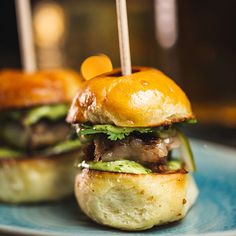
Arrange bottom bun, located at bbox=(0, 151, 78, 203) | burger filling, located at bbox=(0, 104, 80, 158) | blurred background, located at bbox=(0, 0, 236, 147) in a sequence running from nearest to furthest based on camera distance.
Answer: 1. bottom bun, located at bbox=(0, 151, 78, 203)
2. burger filling, located at bbox=(0, 104, 80, 158)
3. blurred background, located at bbox=(0, 0, 236, 147)

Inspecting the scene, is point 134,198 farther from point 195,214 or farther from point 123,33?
point 123,33

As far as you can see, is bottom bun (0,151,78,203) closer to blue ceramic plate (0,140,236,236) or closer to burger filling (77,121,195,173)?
blue ceramic plate (0,140,236,236)

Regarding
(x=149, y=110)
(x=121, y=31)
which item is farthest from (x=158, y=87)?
(x=121, y=31)

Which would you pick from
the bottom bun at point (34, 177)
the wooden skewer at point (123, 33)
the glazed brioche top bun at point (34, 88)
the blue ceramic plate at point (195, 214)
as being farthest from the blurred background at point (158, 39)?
the wooden skewer at point (123, 33)

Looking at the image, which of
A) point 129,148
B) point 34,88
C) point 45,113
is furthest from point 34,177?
point 129,148

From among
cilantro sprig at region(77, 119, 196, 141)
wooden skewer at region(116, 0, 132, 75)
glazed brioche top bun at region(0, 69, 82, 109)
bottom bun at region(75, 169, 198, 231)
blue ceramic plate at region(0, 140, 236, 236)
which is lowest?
blue ceramic plate at region(0, 140, 236, 236)

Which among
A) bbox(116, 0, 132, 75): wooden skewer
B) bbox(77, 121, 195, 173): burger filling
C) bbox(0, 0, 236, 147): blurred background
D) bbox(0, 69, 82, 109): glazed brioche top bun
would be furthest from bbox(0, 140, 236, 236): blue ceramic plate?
bbox(0, 0, 236, 147): blurred background

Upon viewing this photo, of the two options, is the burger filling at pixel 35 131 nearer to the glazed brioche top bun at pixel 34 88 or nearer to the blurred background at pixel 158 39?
the glazed brioche top bun at pixel 34 88

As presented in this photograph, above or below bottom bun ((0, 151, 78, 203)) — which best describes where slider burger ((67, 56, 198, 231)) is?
above
